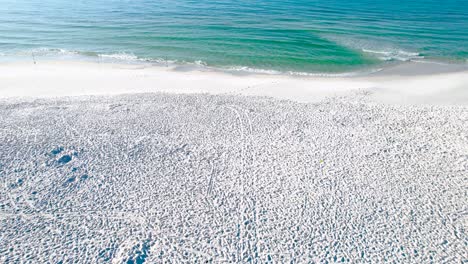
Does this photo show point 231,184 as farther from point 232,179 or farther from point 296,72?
point 296,72

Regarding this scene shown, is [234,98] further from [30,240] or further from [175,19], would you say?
[175,19]

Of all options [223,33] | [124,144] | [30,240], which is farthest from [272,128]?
[223,33]

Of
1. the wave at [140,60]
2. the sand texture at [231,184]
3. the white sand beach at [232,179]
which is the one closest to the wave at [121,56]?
the wave at [140,60]

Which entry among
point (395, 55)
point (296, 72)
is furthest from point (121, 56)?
point (395, 55)

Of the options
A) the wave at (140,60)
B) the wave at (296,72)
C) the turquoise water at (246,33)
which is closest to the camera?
the wave at (296,72)

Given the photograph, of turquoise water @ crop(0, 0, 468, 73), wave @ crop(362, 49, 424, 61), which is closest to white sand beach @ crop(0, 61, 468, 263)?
wave @ crop(362, 49, 424, 61)

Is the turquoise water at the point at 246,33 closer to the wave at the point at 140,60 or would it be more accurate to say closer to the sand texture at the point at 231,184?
the wave at the point at 140,60

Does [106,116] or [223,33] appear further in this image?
[223,33]
